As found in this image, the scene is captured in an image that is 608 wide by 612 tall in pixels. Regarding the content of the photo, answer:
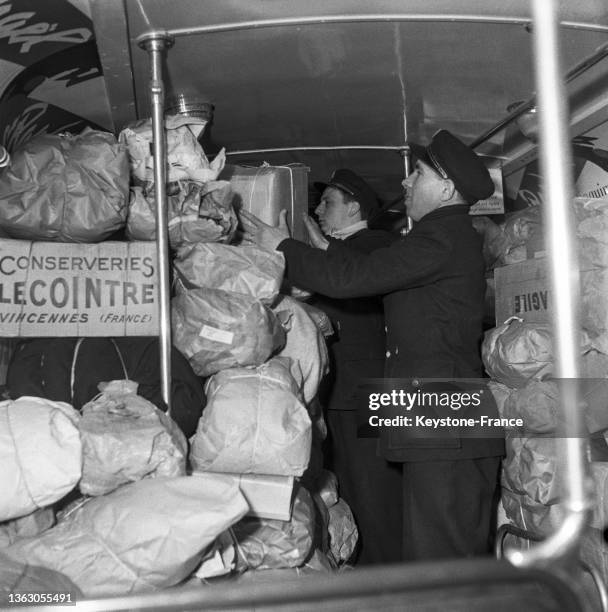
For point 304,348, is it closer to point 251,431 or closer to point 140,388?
point 251,431

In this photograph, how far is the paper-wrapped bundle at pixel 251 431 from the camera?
2652 millimetres

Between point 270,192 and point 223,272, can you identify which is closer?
point 223,272

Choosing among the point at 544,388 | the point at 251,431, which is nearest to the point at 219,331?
the point at 251,431

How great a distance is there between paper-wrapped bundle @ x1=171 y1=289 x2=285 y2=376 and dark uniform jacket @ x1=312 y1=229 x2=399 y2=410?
1015mm

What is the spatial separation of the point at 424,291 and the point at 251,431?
0.94 meters

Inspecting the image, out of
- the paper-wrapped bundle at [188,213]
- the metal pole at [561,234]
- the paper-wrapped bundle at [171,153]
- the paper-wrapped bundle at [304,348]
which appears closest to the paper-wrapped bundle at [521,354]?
the paper-wrapped bundle at [304,348]

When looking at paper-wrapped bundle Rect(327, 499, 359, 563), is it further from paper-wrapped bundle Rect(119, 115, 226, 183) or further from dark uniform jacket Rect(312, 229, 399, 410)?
paper-wrapped bundle Rect(119, 115, 226, 183)

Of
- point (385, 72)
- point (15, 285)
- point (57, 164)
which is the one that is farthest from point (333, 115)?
point (15, 285)

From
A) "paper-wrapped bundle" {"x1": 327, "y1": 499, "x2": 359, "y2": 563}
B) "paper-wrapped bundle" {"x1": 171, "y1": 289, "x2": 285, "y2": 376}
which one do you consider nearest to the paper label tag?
"paper-wrapped bundle" {"x1": 171, "y1": 289, "x2": 285, "y2": 376}

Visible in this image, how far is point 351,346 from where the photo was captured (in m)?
3.86

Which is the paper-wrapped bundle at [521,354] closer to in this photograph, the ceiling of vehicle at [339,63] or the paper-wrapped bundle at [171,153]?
the ceiling of vehicle at [339,63]

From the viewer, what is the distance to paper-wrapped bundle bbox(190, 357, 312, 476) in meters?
2.65

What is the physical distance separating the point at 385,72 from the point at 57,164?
131cm

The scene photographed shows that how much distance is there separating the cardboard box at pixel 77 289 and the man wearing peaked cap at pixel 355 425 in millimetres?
1187
